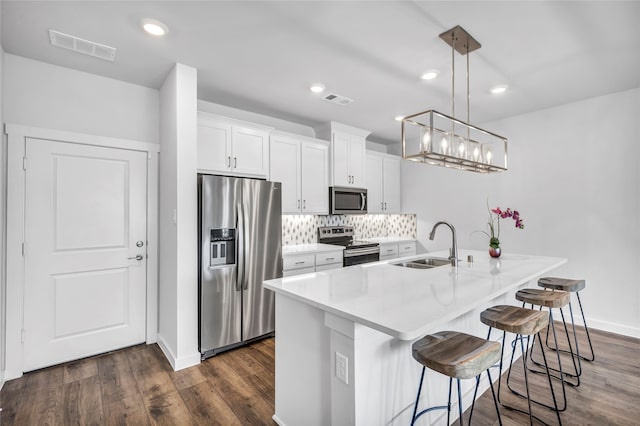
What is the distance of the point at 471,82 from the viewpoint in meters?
3.12

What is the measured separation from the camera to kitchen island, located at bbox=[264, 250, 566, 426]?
1.41 m

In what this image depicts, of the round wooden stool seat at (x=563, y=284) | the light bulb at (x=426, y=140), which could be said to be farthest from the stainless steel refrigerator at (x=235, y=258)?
the round wooden stool seat at (x=563, y=284)

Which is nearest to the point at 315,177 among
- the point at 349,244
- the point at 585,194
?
the point at 349,244

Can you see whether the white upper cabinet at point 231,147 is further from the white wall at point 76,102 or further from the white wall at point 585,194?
the white wall at point 585,194

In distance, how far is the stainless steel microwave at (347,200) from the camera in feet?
14.7

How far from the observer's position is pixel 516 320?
5.74 feet

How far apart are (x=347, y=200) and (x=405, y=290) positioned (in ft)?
9.67

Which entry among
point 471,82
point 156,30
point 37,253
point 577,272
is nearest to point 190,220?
point 37,253

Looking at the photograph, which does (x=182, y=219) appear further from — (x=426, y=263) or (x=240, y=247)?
(x=426, y=263)

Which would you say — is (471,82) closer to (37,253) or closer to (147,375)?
(147,375)

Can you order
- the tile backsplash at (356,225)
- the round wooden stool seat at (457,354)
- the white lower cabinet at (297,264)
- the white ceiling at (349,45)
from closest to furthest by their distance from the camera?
the round wooden stool seat at (457,354)
the white ceiling at (349,45)
the white lower cabinet at (297,264)
the tile backsplash at (356,225)

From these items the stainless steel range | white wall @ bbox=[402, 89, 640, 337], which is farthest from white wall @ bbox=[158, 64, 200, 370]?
white wall @ bbox=[402, 89, 640, 337]

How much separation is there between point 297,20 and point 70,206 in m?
2.54

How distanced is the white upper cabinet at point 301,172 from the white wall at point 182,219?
120 cm
